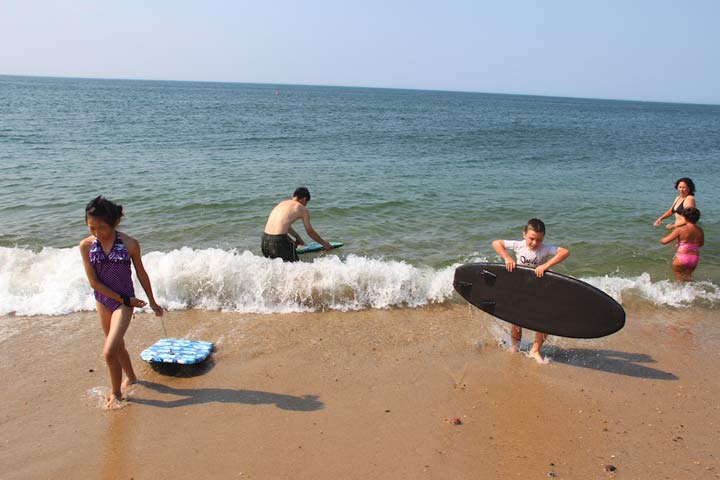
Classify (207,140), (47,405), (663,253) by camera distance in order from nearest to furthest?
(47,405) → (663,253) → (207,140)

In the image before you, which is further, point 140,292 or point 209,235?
point 209,235

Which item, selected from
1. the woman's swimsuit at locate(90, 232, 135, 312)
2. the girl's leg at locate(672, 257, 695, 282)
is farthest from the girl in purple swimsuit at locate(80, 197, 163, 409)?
the girl's leg at locate(672, 257, 695, 282)

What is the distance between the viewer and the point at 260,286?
6.75 m

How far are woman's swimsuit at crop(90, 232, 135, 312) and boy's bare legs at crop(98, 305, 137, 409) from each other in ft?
0.32

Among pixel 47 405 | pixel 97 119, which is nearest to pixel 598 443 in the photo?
pixel 47 405

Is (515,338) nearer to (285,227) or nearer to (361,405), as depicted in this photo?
(361,405)

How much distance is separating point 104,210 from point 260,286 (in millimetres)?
3119

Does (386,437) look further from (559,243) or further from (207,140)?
(207,140)

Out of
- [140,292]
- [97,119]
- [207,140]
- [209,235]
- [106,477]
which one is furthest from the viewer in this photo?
[97,119]

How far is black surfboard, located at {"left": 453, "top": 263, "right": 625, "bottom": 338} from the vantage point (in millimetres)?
4816

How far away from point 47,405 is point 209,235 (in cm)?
603

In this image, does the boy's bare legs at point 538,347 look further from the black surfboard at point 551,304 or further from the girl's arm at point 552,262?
the girl's arm at point 552,262

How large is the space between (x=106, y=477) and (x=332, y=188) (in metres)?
11.6

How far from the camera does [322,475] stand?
3449 millimetres
